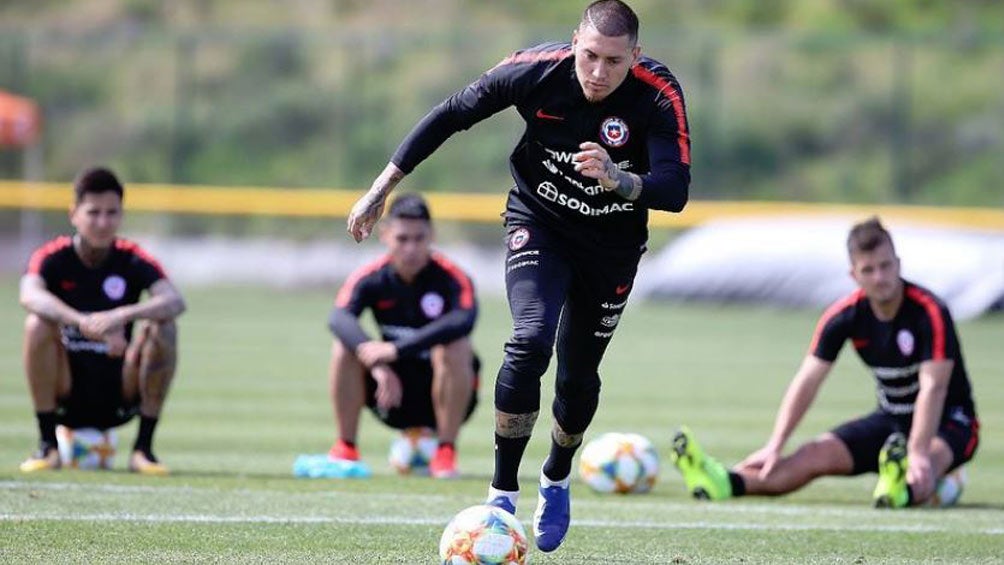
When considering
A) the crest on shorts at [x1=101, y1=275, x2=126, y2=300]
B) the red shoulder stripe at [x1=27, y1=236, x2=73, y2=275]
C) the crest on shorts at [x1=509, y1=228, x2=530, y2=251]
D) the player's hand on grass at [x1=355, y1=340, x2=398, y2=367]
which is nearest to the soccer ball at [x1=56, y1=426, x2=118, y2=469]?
the crest on shorts at [x1=101, y1=275, x2=126, y2=300]

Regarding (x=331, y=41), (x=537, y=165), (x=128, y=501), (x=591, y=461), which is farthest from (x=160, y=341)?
(x=331, y=41)

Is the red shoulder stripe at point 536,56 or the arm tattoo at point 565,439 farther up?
the red shoulder stripe at point 536,56

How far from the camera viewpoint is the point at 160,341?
9.26m

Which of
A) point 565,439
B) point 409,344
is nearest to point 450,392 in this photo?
point 409,344

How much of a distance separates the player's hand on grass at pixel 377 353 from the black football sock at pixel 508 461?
2.63 m

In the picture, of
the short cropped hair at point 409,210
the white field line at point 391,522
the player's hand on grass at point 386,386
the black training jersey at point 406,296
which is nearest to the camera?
the white field line at point 391,522

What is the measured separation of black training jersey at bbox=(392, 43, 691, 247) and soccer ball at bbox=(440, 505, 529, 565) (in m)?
1.31

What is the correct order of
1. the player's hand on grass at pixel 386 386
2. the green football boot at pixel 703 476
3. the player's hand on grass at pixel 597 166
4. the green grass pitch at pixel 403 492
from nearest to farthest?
the player's hand on grass at pixel 597 166 → the green grass pitch at pixel 403 492 → the green football boot at pixel 703 476 → the player's hand on grass at pixel 386 386

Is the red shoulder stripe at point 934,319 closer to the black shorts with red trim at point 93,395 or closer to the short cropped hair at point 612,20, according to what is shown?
the short cropped hair at point 612,20

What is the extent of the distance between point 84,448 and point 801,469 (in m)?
3.74

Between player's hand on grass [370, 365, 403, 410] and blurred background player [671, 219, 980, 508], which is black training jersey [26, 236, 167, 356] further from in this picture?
blurred background player [671, 219, 980, 508]

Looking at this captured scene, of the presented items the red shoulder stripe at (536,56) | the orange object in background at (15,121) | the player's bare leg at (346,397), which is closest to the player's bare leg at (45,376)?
the player's bare leg at (346,397)

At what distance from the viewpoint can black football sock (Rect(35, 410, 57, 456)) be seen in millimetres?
9227

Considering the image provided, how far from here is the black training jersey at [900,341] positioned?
8719 millimetres
